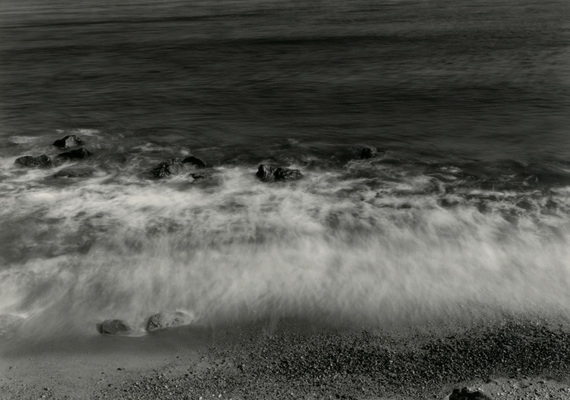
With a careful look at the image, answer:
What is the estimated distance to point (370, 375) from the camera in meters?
10.5

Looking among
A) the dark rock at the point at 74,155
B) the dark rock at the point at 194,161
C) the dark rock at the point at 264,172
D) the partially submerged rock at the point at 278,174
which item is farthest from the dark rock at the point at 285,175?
the dark rock at the point at 74,155

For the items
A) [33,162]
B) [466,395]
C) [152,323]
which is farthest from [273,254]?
[33,162]

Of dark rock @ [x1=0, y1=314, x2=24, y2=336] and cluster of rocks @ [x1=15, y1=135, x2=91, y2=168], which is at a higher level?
cluster of rocks @ [x1=15, y1=135, x2=91, y2=168]

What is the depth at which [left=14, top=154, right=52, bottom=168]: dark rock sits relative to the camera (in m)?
21.4

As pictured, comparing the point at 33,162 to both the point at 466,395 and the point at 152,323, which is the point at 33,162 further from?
the point at 466,395

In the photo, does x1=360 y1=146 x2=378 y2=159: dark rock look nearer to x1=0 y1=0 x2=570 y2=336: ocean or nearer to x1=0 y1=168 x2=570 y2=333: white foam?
x1=0 y1=0 x2=570 y2=336: ocean

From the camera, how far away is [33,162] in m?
21.5

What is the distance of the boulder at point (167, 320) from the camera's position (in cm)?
1196

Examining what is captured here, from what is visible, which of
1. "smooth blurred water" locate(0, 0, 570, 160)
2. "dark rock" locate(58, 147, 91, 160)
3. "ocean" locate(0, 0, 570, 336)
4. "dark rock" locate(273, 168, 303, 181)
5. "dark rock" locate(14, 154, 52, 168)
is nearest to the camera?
"ocean" locate(0, 0, 570, 336)

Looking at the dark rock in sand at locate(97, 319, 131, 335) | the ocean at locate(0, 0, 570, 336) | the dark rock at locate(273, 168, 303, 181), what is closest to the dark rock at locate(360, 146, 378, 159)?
the ocean at locate(0, 0, 570, 336)

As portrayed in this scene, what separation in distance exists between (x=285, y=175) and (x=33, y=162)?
976cm

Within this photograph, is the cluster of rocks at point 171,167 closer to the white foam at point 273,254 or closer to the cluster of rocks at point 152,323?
the white foam at point 273,254

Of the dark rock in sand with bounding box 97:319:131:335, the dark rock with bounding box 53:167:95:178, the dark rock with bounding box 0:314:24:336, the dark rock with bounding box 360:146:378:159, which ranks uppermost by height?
the dark rock with bounding box 360:146:378:159

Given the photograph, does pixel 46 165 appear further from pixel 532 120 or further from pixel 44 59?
pixel 44 59
